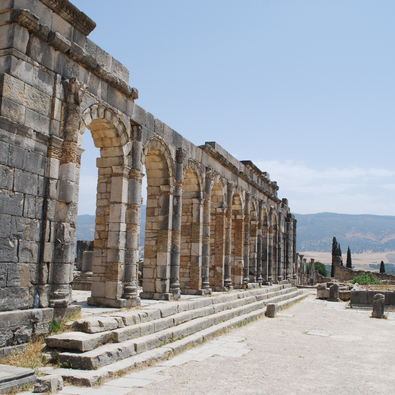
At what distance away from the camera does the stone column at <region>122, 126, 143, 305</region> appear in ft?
33.6

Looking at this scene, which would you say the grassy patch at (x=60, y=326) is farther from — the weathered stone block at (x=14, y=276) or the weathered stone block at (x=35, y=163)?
the weathered stone block at (x=35, y=163)

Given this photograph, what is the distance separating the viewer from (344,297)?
74.0 feet

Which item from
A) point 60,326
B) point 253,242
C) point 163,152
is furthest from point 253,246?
point 60,326

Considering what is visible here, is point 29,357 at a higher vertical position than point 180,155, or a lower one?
lower

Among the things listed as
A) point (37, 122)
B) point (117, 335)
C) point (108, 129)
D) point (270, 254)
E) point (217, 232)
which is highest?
point (108, 129)

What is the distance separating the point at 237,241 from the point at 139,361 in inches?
514

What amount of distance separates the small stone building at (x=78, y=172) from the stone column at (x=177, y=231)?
0.10 ft

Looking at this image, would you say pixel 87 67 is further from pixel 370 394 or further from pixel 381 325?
pixel 381 325

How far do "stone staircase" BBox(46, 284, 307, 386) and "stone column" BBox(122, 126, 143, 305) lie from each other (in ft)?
2.27

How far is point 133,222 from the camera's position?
34.8 feet

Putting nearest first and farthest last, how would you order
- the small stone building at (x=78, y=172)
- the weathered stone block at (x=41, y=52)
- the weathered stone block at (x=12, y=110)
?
the weathered stone block at (x=12, y=110), the small stone building at (x=78, y=172), the weathered stone block at (x=41, y=52)

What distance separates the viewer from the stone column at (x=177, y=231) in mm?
12547

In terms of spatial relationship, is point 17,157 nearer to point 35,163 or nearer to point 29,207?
point 35,163

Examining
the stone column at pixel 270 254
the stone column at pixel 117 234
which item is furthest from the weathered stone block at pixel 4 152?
the stone column at pixel 270 254
